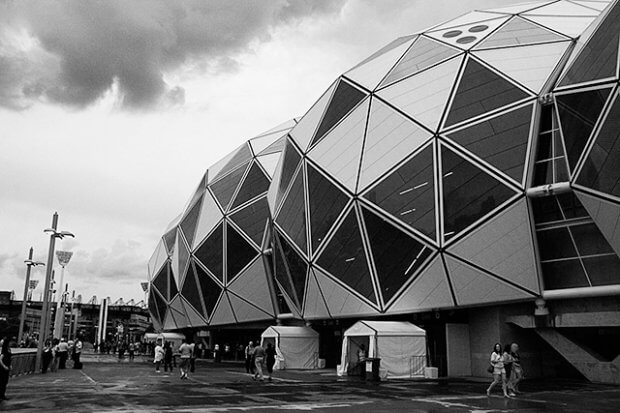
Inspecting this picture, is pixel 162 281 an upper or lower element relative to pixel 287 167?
lower

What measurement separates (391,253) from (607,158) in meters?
9.73

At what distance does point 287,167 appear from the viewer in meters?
33.2

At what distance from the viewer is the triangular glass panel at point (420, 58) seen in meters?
26.8

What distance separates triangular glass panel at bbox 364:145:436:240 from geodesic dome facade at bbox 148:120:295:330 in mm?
14716

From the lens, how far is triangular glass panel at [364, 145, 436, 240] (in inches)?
943

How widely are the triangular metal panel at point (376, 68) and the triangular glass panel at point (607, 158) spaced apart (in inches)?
454

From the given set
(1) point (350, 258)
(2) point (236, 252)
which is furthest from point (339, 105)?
(2) point (236, 252)

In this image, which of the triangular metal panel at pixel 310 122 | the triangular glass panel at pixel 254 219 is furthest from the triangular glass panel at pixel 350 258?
the triangular glass panel at pixel 254 219

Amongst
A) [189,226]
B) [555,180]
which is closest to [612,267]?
[555,180]

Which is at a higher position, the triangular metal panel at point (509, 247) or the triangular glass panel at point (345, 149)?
the triangular glass panel at point (345, 149)

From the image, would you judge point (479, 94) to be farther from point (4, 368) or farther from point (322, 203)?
point (4, 368)

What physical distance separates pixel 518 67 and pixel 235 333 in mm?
35312

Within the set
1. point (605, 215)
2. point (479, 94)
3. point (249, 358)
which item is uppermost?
point (479, 94)

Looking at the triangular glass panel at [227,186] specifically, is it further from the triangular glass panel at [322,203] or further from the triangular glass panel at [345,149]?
the triangular glass panel at [345,149]
